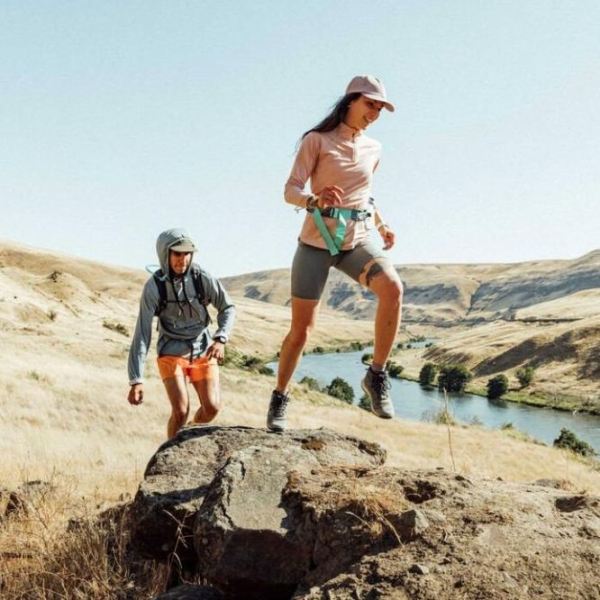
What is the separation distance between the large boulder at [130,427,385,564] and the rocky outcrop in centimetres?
2

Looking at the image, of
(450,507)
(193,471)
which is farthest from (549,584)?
(193,471)

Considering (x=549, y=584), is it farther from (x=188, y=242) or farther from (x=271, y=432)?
(x=188, y=242)

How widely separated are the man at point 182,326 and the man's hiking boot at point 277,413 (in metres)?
1.03

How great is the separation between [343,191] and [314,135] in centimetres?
55

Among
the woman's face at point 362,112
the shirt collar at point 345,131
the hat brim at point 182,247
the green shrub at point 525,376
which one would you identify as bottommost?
the green shrub at point 525,376

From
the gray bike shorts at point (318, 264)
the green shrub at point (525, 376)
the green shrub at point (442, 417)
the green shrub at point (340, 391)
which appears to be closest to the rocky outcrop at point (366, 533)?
the green shrub at point (442, 417)

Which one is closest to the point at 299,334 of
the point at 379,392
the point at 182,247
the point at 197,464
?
the point at 379,392

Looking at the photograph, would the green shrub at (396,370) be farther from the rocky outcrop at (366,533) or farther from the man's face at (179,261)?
the rocky outcrop at (366,533)

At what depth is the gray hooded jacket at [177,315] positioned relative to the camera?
6445 mm

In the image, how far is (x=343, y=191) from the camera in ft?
18.3

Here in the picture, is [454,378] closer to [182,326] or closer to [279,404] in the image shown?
[182,326]

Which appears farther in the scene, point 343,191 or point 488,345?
point 488,345

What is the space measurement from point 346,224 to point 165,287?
2099 millimetres

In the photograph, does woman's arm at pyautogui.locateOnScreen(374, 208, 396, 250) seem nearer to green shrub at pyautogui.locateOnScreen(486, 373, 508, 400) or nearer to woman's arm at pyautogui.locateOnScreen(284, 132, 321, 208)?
woman's arm at pyautogui.locateOnScreen(284, 132, 321, 208)
